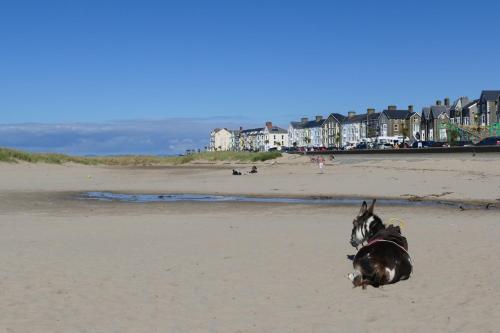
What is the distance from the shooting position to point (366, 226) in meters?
9.59

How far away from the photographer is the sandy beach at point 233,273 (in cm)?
673

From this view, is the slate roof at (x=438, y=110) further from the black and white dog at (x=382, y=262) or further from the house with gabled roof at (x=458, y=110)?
the black and white dog at (x=382, y=262)

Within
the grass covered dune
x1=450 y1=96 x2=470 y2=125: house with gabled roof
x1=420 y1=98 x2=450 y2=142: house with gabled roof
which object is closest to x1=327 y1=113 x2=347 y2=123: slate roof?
x1=420 y1=98 x2=450 y2=142: house with gabled roof

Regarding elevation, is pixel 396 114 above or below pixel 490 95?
below

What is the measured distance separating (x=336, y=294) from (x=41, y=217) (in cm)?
1173

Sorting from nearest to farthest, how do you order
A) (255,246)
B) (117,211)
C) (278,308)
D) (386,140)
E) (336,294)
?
1. (278,308)
2. (336,294)
3. (255,246)
4. (117,211)
5. (386,140)

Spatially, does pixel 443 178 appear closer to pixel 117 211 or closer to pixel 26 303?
pixel 117 211

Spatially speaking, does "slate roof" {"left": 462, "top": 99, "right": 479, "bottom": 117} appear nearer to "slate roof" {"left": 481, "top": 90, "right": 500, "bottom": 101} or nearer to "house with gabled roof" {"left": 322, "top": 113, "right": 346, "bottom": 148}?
"slate roof" {"left": 481, "top": 90, "right": 500, "bottom": 101}

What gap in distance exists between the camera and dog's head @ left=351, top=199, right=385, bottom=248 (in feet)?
31.1

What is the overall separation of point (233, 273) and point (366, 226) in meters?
2.27

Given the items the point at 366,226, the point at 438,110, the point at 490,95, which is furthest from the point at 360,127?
the point at 366,226

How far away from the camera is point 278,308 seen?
7.23m

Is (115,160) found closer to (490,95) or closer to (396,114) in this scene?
(490,95)

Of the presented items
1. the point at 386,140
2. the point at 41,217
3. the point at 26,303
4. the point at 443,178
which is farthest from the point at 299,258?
the point at 386,140
